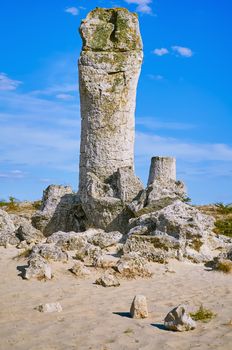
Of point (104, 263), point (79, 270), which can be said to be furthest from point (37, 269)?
point (104, 263)

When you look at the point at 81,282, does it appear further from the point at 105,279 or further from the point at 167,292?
the point at 167,292

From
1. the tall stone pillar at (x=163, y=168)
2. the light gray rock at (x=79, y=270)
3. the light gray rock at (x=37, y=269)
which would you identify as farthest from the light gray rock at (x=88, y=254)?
the tall stone pillar at (x=163, y=168)

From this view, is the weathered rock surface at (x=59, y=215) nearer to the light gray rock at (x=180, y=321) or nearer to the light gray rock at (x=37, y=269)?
the light gray rock at (x=37, y=269)

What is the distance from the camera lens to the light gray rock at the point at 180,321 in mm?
5781

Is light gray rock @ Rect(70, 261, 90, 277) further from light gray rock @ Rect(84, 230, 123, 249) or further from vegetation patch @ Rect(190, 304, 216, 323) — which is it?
vegetation patch @ Rect(190, 304, 216, 323)

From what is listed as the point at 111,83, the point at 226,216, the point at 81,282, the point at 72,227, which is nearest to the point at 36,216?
the point at 72,227

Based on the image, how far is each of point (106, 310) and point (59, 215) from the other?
806cm

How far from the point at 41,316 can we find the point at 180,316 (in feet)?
6.32

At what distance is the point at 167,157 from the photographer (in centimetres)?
2119

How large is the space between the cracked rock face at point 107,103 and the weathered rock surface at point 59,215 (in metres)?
0.64

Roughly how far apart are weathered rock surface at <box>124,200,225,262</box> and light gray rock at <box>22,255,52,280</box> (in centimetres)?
209

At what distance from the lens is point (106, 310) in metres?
6.82

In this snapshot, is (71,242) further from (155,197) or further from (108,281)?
(155,197)

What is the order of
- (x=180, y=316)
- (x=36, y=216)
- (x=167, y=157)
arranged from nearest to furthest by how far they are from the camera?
1. (x=180, y=316)
2. (x=36, y=216)
3. (x=167, y=157)
